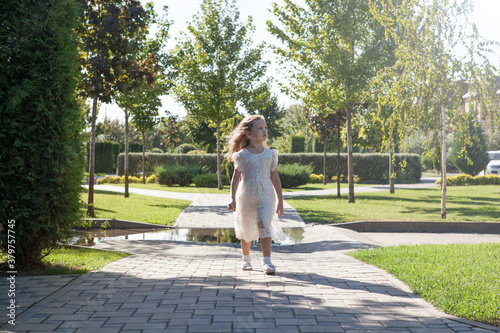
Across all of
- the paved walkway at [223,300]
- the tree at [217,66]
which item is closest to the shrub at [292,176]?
the tree at [217,66]

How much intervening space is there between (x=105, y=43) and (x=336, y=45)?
7.73m

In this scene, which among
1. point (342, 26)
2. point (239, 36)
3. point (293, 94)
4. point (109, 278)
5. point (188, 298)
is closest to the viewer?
point (188, 298)

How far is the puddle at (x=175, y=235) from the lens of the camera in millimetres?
8922

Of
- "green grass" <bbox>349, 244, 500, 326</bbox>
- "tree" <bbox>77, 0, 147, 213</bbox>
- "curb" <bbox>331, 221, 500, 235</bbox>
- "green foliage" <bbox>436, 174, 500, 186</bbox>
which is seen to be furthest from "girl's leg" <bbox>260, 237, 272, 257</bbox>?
"green foliage" <bbox>436, 174, 500, 186</bbox>

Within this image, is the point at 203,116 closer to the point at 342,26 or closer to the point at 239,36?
the point at 239,36

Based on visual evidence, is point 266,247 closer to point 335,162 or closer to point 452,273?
point 452,273

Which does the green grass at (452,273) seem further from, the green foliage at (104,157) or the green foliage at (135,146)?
the green foliage at (135,146)

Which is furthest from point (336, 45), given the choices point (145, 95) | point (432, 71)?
point (145, 95)

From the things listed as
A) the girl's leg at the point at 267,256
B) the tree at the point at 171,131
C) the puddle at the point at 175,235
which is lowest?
the puddle at the point at 175,235

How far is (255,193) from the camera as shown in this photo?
547cm

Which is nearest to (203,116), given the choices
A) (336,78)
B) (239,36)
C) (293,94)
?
(239,36)

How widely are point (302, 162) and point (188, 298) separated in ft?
92.0

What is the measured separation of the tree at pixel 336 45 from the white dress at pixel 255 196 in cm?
1052

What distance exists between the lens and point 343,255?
686cm
